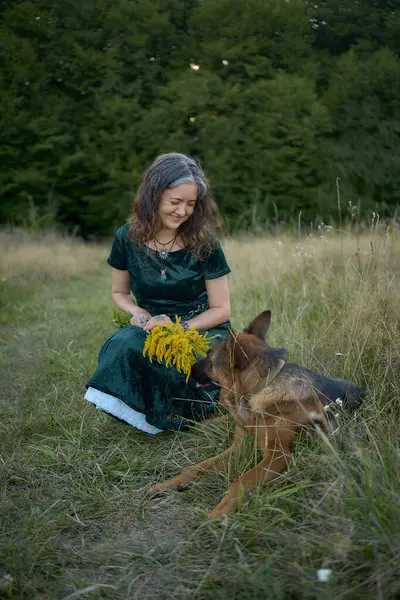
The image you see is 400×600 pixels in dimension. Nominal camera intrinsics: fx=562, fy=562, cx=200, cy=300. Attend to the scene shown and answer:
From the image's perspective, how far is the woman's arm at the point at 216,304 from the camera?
3.86m

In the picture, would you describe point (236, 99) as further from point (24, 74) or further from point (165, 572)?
point (165, 572)

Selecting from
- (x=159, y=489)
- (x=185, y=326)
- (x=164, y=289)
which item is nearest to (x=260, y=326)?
(x=185, y=326)

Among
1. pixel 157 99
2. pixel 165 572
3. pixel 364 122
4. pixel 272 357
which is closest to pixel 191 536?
pixel 165 572

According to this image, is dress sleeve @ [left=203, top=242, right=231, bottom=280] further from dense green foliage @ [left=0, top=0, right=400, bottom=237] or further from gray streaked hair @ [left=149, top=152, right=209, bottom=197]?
dense green foliage @ [left=0, top=0, right=400, bottom=237]

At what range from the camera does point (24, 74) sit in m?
12.8

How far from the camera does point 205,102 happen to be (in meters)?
13.1

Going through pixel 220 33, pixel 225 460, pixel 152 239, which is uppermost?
pixel 220 33

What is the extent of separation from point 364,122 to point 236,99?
115 inches

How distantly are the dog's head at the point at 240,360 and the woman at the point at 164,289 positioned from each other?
14.0 inches

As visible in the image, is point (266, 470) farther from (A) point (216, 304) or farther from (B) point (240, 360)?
(A) point (216, 304)

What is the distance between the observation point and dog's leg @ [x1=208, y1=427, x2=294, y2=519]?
2.72 meters

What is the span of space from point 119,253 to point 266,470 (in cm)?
191

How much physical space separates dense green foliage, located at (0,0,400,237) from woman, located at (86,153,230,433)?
919 cm

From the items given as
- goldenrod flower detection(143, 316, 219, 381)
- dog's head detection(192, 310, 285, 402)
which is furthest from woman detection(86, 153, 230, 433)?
dog's head detection(192, 310, 285, 402)
